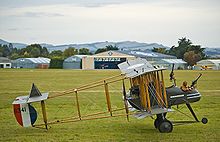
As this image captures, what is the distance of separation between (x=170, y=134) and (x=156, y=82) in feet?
4.81

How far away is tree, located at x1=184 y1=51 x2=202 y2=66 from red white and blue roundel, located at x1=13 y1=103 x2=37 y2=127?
136 m

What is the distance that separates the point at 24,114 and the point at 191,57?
139614mm

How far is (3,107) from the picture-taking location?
63.8 feet

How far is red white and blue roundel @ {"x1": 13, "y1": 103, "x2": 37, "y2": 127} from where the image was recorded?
1157 centimetres

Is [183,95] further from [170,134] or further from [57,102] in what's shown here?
[57,102]

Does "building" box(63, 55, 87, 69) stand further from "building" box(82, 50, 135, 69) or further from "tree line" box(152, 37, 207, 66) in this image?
"tree line" box(152, 37, 207, 66)

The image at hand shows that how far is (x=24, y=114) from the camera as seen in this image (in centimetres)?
1161

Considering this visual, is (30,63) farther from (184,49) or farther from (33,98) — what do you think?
(33,98)

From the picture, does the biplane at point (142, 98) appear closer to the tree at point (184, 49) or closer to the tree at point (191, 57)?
Answer: the tree at point (191, 57)

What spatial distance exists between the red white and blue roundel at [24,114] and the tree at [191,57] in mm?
135556

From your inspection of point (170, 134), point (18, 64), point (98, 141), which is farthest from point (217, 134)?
point (18, 64)

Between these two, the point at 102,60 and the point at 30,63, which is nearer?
the point at 102,60

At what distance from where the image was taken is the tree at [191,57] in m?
145

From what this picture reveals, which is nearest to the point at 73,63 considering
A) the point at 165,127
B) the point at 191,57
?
the point at 191,57
